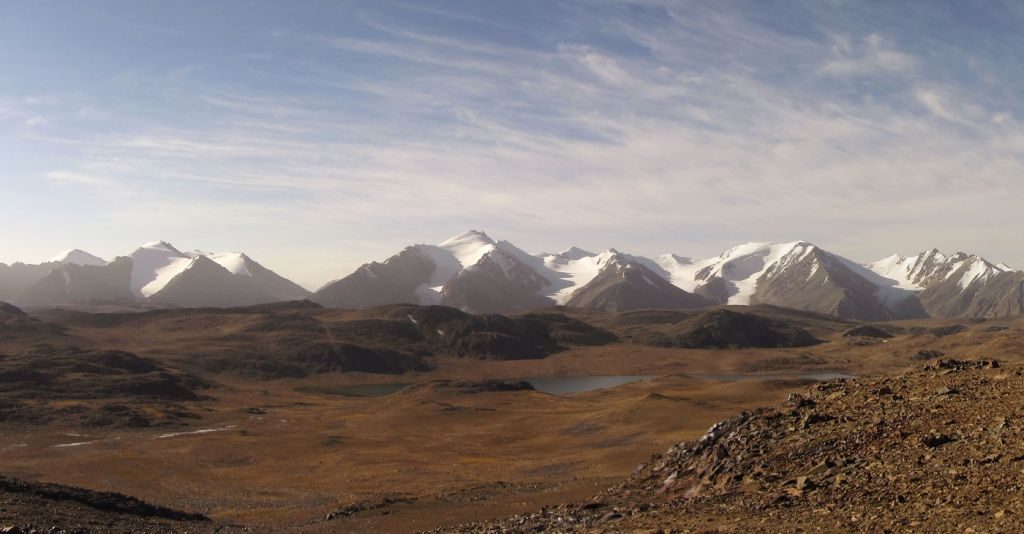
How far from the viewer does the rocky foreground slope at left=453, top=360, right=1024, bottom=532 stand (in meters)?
18.6

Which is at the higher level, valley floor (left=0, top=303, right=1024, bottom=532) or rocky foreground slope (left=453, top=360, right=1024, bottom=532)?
rocky foreground slope (left=453, top=360, right=1024, bottom=532)

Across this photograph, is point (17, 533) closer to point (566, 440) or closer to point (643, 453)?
point (643, 453)

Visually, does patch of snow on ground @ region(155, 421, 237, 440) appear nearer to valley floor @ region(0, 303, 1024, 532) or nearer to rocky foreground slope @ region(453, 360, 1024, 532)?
valley floor @ region(0, 303, 1024, 532)

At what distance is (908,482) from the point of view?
20.4 meters

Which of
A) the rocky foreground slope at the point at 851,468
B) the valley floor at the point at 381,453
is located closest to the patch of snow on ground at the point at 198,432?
the valley floor at the point at 381,453

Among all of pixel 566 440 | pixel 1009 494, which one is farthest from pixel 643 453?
pixel 1009 494

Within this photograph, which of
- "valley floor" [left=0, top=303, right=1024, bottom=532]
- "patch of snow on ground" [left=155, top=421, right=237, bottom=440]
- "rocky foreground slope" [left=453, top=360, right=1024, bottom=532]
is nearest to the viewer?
"rocky foreground slope" [left=453, top=360, right=1024, bottom=532]

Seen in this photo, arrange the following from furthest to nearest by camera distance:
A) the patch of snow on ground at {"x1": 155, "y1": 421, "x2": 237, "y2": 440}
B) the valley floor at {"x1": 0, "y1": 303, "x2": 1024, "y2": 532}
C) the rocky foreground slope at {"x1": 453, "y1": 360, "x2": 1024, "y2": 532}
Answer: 1. the patch of snow on ground at {"x1": 155, "y1": 421, "x2": 237, "y2": 440}
2. the valley floor at {"x1": 0, "y1": 303, "x2": 1024, "y2": 532}
3. the rocky foreground slope at {"x1": 453, "y1": 360, "x2": 1024, "y2": 532}

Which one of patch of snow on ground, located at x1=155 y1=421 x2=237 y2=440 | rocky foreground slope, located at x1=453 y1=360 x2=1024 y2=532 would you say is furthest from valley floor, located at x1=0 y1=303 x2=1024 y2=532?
rocky foreground slope, located at x1=453 y1=360 x2=1024 y2=532

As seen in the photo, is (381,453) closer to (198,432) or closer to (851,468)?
(198,432)

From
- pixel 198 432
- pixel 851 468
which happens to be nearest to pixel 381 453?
pixel 198 432

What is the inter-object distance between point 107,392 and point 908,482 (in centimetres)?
11482

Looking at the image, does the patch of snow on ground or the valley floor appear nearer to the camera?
the valley floor

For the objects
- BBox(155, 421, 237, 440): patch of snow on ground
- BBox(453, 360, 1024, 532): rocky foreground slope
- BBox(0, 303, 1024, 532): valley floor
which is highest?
BBox(453, 360, 1024, 532): rocky foreground slope
